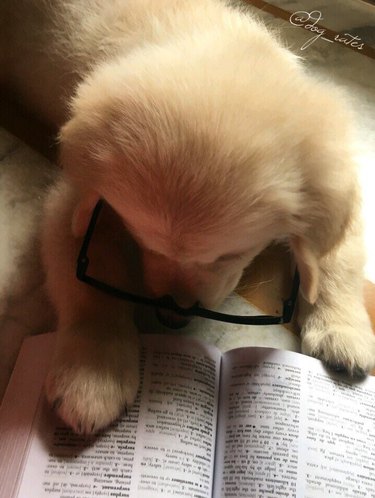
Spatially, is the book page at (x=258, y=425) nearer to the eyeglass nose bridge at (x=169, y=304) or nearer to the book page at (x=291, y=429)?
the book page at (x=291, y=429)

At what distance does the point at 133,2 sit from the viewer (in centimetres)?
146

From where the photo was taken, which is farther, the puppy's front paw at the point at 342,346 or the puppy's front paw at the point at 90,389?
the puppy's front paw at the point at 342,346

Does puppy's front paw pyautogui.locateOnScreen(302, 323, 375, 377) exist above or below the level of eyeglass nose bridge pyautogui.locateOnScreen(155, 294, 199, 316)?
above

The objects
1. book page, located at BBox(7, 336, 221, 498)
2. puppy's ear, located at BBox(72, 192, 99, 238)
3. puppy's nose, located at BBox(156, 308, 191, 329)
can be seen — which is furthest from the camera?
puppy's nose, located at BBox(156, 308, 191, 329)

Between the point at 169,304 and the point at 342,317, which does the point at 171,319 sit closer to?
the point at 169,304

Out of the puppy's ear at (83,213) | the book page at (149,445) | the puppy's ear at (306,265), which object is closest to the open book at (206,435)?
the book page at (149,445)

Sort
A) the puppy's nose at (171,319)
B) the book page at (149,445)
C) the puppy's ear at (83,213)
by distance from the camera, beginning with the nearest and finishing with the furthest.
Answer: the book page at (149,445), the puppy's ear at (83,213), the puppy's nose at (171,319)

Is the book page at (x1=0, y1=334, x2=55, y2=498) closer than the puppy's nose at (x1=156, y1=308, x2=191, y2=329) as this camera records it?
Yes

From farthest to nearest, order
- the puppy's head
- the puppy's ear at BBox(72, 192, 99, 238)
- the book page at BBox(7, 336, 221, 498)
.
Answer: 1. the puppy's ear at BBox(72, 192, 99, 238)
2. the book page at BBox(7, 336, 221, 498)
3. the puppy's head

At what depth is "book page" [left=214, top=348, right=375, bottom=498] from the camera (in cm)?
118

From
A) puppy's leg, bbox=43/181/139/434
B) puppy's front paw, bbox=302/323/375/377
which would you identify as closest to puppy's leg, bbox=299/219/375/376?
puppy's front paw, bbox=302/323/375/377

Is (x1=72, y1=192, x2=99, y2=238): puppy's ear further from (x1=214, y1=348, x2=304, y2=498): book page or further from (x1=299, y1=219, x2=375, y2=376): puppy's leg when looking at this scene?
(x1=299, y1=219, x2=375, y2=376): puppy's leg

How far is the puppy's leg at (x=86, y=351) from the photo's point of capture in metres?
1.20

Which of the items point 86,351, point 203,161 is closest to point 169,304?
point 86,351
